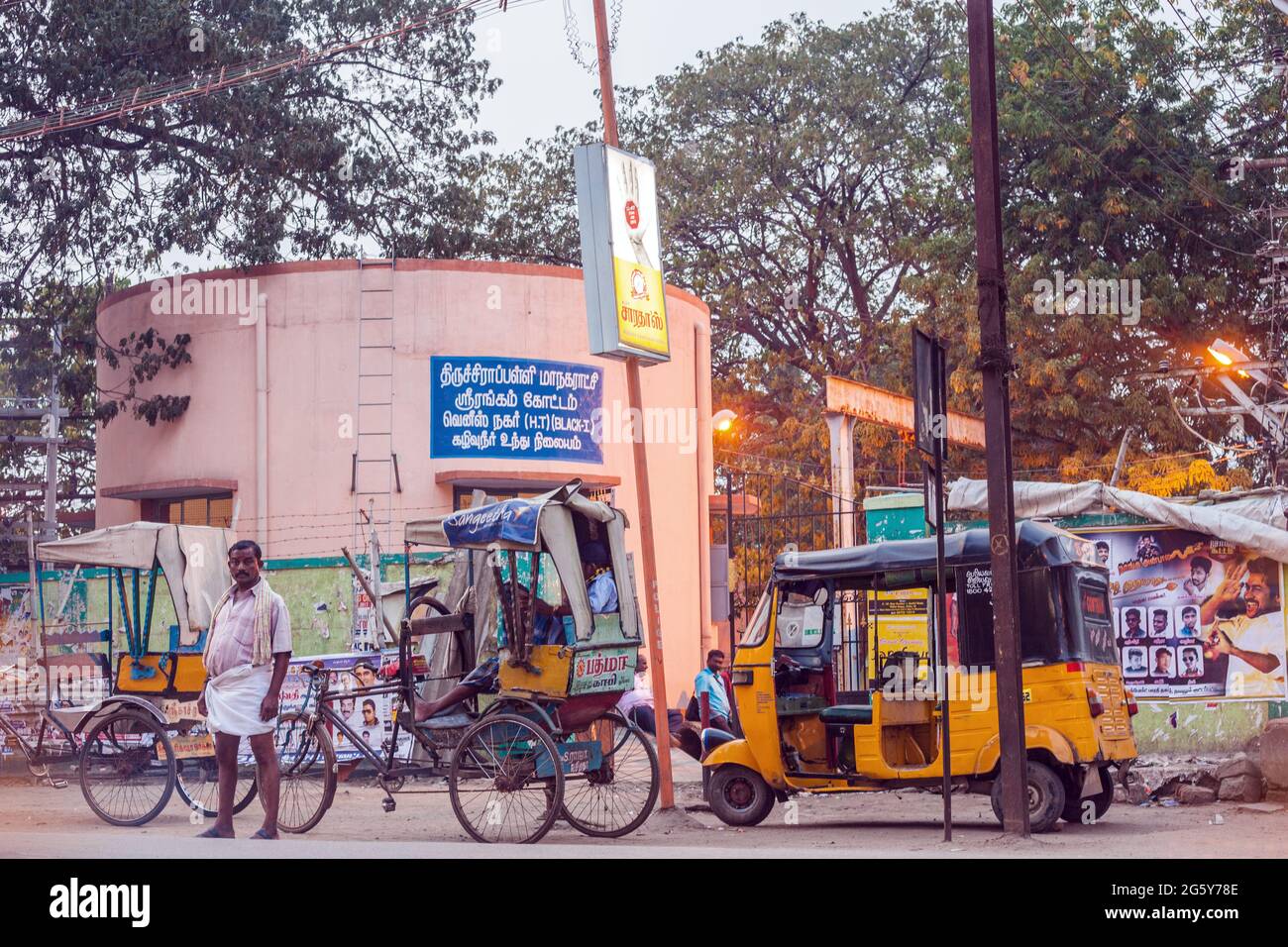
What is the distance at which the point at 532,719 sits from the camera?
10875mm

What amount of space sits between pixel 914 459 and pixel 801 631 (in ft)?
76.0

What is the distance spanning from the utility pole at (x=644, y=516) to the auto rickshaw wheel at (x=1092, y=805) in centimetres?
341

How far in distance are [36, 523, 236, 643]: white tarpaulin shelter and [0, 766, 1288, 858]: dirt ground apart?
1.95 m

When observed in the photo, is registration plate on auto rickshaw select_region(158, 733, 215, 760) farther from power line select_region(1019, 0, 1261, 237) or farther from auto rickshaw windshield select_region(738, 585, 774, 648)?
power line select_region(1019, 0, 1261, 237)

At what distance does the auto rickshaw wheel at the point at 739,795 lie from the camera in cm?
1262

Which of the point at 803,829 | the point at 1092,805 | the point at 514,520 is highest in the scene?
the point at 514,520

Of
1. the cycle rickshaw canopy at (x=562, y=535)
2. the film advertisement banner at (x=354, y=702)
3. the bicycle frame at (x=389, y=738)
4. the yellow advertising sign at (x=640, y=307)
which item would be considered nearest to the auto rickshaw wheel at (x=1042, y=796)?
the cycle rickshaw canopy at (x=562, y=535)

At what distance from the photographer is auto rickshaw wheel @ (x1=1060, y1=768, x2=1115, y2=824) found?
38.8 feet

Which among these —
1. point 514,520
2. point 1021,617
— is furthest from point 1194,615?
point 514,520

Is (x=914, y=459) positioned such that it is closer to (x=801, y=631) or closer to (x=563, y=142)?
(x=563, y=142)

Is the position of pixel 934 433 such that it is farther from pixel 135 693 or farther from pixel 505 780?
pixel 135 693

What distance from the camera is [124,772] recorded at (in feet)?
42.8

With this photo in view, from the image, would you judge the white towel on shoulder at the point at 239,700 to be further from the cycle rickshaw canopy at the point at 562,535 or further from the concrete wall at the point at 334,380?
the concrete wall at the point at 334,380

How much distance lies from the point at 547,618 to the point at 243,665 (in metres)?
2.32
